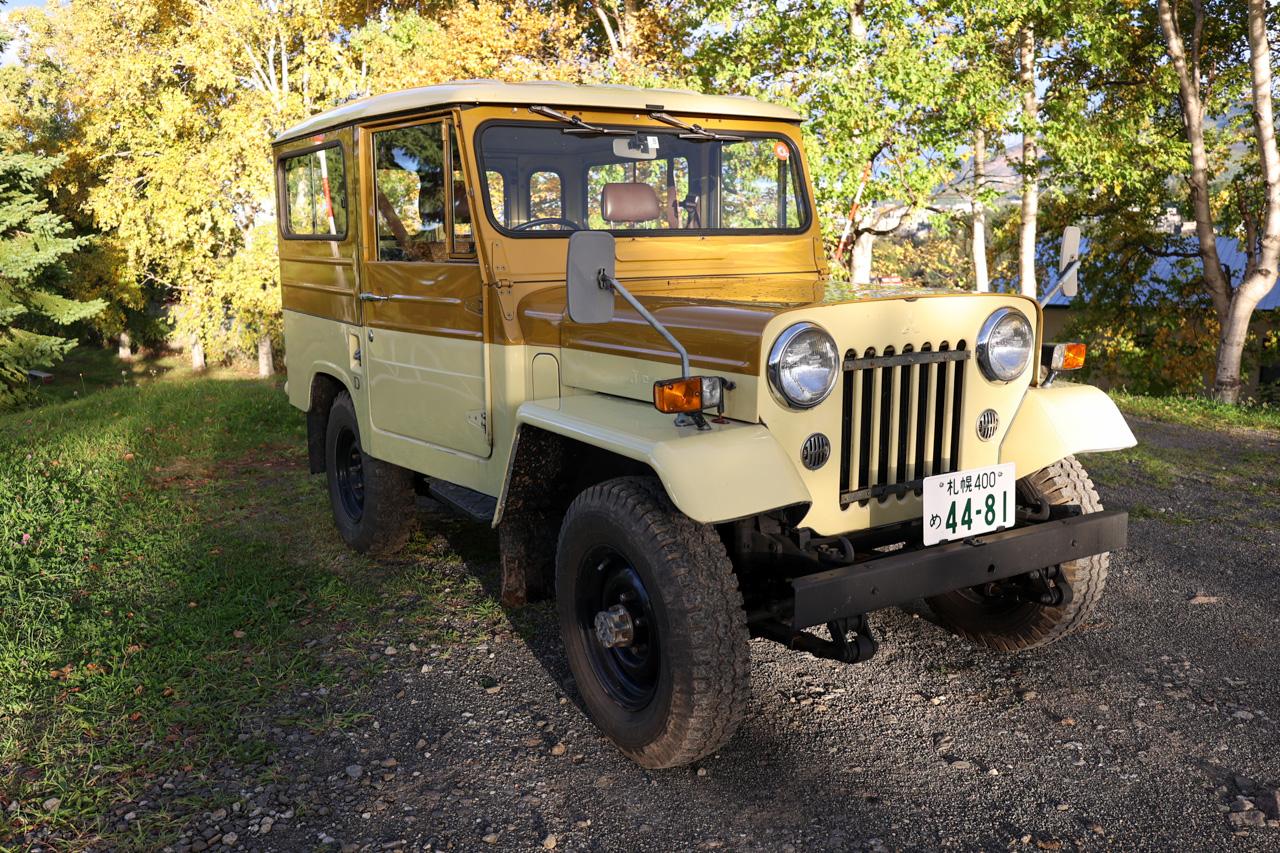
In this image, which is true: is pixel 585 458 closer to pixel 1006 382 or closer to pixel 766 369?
pixel 766 369

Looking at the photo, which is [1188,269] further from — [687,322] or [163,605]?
[163,605]

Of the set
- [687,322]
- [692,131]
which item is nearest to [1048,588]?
[687,322]

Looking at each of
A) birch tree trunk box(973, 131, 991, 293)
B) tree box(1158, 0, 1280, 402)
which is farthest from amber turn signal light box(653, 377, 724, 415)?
tree box(1158, 0, 1280, 402)

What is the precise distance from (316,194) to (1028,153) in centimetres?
1386

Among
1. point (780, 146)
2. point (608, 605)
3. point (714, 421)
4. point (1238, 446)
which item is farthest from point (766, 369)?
point (1238, 446)

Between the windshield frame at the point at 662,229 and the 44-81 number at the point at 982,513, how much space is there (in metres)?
1.53

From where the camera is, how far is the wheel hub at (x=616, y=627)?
10.9 ft

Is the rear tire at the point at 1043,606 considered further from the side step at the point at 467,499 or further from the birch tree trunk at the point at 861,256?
the birch tree trunk at the point at 861,256

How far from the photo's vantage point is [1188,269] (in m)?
20.7

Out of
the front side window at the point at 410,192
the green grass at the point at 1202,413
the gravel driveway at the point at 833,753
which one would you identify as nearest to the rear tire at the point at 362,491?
the gravel driveway at the point at 833,753

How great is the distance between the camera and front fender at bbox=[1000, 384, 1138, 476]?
368 centimetres

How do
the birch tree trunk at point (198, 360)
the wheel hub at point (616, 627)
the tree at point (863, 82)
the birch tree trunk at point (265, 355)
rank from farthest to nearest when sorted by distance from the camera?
the birch tree trunk at point (198, 360) < the birch tree trunk at point (265, 355) < the tree at point (863, 82) < the wheel hub at point (616, 627)

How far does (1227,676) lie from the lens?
386 centimetres

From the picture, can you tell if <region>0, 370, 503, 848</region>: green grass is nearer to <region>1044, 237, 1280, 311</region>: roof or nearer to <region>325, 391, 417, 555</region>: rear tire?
<region>325, 391, 417, 555</region>: rear tire
